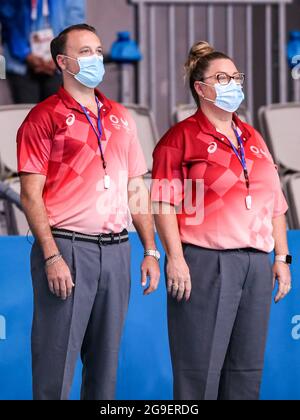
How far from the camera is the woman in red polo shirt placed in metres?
3.91

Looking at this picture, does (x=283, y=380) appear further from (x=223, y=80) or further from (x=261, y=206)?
(x=223, y=80)

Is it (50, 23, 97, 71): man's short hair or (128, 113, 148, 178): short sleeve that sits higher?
(50, 23, 97, 71): man's short hair

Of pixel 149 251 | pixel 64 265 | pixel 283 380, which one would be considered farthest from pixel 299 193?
pixel 64 265

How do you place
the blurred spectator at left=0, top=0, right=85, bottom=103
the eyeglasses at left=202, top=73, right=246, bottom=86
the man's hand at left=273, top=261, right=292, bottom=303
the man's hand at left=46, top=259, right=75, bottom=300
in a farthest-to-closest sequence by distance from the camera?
the blurred spectator at left=0, top=0, right=85, bottom=103
the man's hand at left=273, top=261, right=292, bottom=303
the eyeglasses at left=202, top=73, right=246, bottom=86
the man's hand at left=46, top=259, right=75, bottom=300

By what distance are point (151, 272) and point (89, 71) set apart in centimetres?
73

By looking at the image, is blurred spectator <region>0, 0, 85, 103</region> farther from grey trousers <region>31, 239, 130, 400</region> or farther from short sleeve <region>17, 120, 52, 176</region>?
grey trousers <region>31, 239, 130, 400</region>

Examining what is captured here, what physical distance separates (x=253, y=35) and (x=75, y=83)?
4.85 metres

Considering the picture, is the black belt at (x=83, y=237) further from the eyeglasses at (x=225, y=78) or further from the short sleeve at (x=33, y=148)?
the eyeglasses at (x=225, y=78)

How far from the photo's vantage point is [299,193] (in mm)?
5230

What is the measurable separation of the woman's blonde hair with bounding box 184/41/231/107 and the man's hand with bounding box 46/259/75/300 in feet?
2.69

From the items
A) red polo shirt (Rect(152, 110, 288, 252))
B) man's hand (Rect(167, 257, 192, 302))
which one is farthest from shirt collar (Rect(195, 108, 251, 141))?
man's hand (Rect(167, 257, 192, 302))

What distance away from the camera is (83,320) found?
151 inches

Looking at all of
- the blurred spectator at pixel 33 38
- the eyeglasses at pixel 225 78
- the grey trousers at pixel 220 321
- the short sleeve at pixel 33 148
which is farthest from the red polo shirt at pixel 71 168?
the blurred spectator at pixel 33 38

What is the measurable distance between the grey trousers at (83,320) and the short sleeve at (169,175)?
0.23 metres
